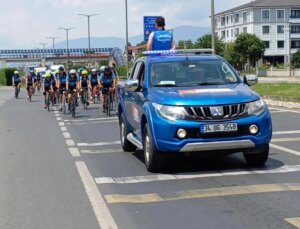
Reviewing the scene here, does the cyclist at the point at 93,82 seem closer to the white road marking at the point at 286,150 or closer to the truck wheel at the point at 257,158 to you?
the white road marking at the point at 286,150

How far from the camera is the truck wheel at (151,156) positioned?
8.70m

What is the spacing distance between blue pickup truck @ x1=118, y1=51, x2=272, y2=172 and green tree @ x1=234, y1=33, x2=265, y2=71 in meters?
77.8

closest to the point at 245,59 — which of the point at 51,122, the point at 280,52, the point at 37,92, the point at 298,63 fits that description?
the point at 298,63

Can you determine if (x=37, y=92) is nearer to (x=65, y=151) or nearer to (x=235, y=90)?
(x=65, y=151)

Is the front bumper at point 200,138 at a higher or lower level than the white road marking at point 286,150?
higher

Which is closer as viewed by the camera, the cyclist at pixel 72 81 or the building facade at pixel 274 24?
the cyclist at pixel 72 81

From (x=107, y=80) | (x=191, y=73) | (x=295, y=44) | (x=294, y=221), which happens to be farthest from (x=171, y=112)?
(x=295, y=44)

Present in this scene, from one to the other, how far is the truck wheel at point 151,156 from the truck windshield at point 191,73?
3.23 ft

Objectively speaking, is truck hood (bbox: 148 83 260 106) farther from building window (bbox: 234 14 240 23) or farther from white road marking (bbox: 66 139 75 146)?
building window (bbox: 234 14 240 23)

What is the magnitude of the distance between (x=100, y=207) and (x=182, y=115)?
82.5 inches

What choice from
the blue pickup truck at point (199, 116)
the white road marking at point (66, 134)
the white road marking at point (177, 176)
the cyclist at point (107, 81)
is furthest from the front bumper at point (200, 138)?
the cyclist at point (107, 81)

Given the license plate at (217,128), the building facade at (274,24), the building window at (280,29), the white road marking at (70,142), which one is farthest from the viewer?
the building window at (280,29)

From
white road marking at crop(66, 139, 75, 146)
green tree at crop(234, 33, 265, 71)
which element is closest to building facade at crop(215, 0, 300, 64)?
green tree at crop(234, 33, 265, 71)

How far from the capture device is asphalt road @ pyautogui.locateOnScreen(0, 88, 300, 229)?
627 cm
